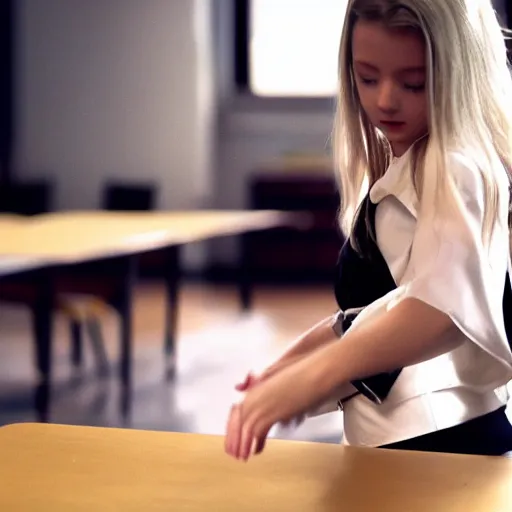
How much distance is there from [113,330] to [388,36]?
4.90 metres

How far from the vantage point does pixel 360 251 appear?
978 mm

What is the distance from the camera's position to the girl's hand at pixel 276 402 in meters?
0.77

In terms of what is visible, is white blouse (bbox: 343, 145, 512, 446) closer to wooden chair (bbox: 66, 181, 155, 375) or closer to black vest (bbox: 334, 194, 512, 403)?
black vest (bbox: 334, 194, 512, 403)

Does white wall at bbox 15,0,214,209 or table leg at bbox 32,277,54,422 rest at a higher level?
white wall at bbox 15,0,214,209

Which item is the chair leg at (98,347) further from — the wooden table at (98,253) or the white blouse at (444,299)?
the white blouse at (444,299)

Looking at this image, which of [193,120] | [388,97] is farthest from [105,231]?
[193,120]

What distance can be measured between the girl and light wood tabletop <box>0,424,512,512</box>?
36 mm

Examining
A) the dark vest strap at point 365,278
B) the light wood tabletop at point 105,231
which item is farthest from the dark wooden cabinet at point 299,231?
the dark vest strap at point 365,278

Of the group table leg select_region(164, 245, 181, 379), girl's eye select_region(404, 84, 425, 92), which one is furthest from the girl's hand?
table leg select_region(164, 245, 181, 379)

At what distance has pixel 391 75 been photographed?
2.87 feet

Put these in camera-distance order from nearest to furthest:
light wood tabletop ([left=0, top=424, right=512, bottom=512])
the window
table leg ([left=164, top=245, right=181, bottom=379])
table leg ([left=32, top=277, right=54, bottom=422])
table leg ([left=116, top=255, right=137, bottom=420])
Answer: light wood tabletop ([left=0, top=424, right=512, bottom=512]) < table leg ([left=32, top=277, right=54, bottom=422]) < table leg ([left=116, top=255, right=137, bottom=420]) < table leg ([left=164, top=245, right=181, bottom=379]) < the window

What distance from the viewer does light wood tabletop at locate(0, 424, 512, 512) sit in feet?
2.23

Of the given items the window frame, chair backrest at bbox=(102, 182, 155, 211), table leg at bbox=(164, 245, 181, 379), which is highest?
the window frame

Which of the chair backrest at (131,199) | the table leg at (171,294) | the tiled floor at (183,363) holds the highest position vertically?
the chair backrest at (131,199)
